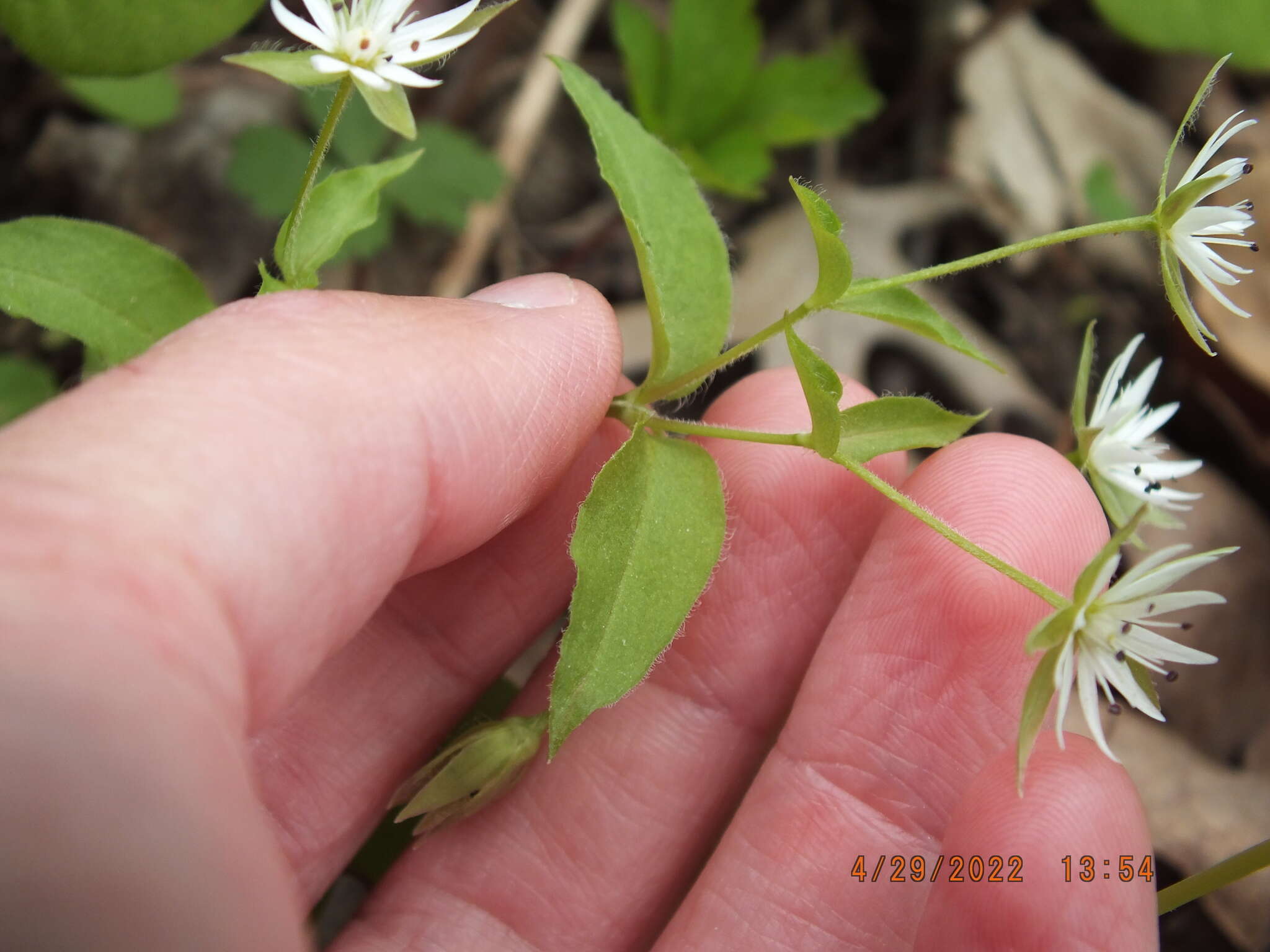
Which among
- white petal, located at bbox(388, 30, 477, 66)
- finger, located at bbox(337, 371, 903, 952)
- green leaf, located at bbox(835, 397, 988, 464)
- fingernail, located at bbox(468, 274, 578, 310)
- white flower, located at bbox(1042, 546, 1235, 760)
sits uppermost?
white petal, located at bbox(388, 30, 477, 66)

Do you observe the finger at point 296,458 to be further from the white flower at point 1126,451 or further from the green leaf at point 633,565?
the white flower at point 1126,451

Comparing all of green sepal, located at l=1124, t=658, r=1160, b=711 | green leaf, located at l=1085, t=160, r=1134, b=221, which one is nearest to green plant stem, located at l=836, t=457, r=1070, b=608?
green sepal, located at l=1124, t=658, r=1160, b=711

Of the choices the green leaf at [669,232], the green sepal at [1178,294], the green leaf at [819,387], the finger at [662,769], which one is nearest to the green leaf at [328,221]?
the green leaf at [669,232]

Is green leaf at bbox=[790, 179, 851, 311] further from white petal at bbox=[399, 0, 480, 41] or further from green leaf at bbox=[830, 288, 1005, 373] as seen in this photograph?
white petal at bbox=[399, 0, 480, 41]

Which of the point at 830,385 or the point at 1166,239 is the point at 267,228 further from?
the point at 1166,239
